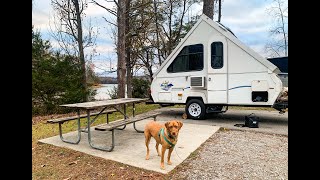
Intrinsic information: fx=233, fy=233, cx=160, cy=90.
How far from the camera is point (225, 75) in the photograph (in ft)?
23.7

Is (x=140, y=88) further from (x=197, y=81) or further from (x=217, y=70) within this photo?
(x=217, y=70)

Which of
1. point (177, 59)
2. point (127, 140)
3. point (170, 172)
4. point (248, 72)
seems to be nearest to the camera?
point (170, 172)

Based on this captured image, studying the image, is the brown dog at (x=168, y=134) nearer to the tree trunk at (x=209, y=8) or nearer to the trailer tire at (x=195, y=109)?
the trailer tire at (x=195, y=109)

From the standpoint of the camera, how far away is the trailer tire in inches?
306

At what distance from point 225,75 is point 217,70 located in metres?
0.29

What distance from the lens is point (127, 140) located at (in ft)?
17.7

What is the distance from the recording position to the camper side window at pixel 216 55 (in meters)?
7.30

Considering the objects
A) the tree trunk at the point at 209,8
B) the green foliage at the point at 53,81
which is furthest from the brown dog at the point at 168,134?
the green foliage at the point at 53,81

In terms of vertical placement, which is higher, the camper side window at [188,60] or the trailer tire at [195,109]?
the camper side window at [188,60]

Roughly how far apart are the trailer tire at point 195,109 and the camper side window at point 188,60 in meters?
1.10
